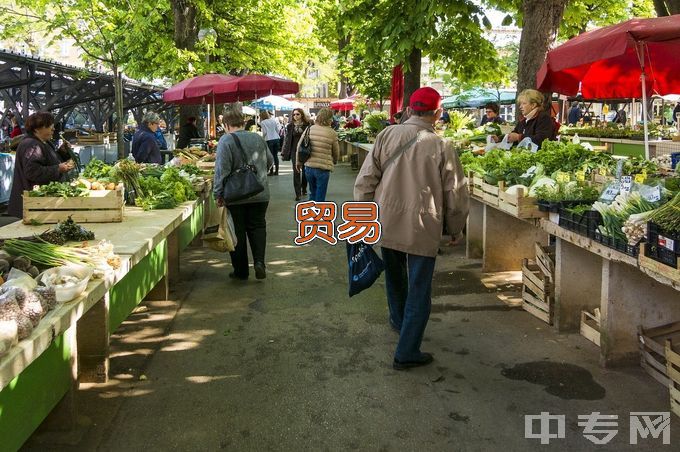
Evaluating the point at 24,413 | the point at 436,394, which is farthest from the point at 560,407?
the point at 24,413

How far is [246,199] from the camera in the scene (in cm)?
707

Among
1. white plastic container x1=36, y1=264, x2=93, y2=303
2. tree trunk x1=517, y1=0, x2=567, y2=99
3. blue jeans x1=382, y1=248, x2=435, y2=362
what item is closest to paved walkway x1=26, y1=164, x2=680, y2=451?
blue jeans x1=382, y1=248, x2=435, y2=362

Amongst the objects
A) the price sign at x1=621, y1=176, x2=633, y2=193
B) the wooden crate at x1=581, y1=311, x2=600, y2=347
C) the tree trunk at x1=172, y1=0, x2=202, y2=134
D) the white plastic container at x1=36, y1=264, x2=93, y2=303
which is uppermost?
the tree trunk at x1=172, y1=0, x2=202, y2=134

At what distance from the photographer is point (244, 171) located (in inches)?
274

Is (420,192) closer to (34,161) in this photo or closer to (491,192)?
(491,192)

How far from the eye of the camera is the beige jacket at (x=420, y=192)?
4.62m

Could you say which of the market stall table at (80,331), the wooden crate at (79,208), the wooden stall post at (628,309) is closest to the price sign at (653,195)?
the wooden stall post at (628,309)

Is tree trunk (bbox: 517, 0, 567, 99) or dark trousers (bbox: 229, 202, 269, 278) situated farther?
tree trunk (bbox: 517, 0, 567, 99)

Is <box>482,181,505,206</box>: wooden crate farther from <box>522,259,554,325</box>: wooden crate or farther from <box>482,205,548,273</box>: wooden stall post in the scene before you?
<box>522,259,554,325</box>: wooden crate

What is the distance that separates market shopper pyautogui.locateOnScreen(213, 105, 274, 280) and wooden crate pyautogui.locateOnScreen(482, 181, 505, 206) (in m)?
2.18

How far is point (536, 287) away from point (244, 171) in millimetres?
3003

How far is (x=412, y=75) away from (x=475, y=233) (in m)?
7.67

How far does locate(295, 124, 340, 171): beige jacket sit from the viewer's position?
10352mm

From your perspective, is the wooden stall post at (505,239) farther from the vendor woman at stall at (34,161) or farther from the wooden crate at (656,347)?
the vendor woman at stall at (34,161)
